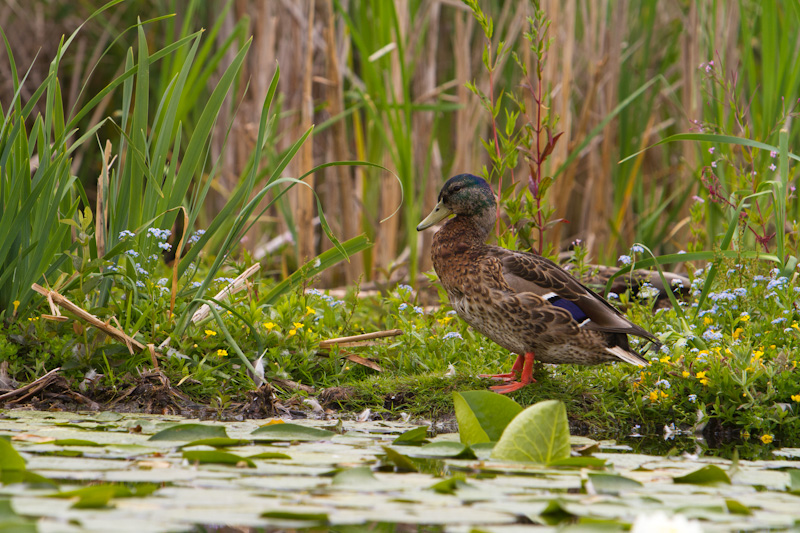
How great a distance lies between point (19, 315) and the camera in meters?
3.46

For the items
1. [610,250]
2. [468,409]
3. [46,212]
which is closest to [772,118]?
[610,250]

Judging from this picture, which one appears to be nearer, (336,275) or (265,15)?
(265,15)

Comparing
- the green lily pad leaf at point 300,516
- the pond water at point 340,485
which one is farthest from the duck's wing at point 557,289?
the green lily pad leaf at point 300,516

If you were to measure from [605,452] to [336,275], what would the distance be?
4194 mm

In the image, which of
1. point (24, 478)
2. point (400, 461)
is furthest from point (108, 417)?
point (400, 461)

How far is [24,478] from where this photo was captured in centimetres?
200

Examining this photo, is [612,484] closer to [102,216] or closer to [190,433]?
[190,433]

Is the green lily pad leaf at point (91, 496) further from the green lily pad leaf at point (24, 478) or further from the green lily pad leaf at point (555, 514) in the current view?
the green lily pad leaf at point (555, 514)

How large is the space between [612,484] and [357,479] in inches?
24.2

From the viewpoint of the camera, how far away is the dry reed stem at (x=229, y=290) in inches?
144

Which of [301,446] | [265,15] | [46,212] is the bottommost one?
[301,446]

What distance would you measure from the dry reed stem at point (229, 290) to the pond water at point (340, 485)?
88cm

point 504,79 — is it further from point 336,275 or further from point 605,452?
point 605,452

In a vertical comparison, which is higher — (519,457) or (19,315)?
(19,315)
